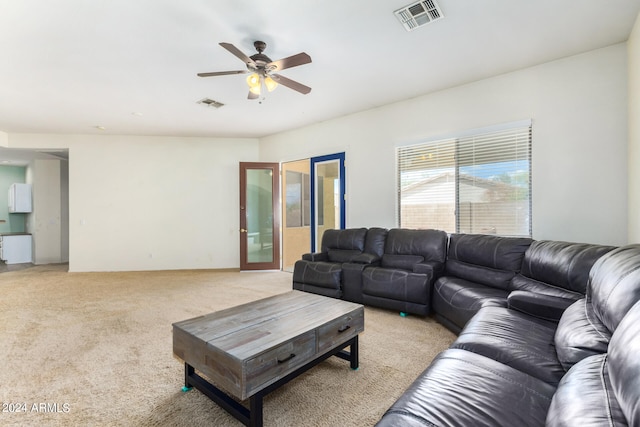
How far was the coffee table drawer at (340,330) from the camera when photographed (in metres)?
1.89

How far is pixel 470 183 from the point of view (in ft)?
→ 12.8

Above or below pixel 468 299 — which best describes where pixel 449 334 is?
below

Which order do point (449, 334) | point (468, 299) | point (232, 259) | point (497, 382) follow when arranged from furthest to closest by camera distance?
point (232, 259)
point (449, 334)
point (468, 299)
point (497, 382)

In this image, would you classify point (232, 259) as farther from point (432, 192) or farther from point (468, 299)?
point (468, 299)

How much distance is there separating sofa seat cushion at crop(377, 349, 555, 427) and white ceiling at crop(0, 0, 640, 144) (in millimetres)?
2583

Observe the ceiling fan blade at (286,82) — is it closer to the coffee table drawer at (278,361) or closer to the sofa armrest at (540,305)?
the coffee table drawer at (278,361)

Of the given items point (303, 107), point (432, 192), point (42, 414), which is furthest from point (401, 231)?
point (42, 414)

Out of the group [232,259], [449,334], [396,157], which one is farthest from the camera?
[232,259]

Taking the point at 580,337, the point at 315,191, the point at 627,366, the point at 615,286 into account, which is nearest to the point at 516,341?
the point at 580,337

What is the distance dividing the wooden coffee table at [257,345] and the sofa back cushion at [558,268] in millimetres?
1576

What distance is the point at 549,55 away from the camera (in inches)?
124

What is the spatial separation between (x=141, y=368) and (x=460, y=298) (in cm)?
276

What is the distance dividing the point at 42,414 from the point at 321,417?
5.46ft

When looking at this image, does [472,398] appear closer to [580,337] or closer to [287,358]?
[580,337]
